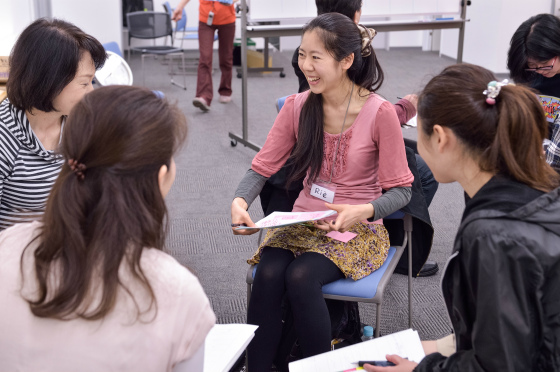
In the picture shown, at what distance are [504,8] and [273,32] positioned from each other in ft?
14.0

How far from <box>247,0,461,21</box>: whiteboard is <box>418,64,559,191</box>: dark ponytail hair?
3032 millimetres

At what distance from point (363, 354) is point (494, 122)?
579 mm

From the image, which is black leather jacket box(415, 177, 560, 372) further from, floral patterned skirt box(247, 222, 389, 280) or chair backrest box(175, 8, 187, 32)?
chair backrest box(175, 8, 187, 32)

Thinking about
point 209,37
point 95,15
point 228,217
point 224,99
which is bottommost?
point 228,217

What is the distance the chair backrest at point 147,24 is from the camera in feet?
23.1

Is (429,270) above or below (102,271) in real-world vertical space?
below

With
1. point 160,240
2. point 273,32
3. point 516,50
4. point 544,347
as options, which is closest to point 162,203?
point 160,240

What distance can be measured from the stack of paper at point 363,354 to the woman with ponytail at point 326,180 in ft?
1.34

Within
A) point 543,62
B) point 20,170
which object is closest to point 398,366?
point 20,170

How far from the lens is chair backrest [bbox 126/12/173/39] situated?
7.04m

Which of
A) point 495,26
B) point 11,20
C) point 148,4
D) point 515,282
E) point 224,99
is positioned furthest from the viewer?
point 148,4

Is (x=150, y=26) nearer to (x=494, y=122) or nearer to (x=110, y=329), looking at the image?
(x=494, y=122)

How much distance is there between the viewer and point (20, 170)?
1.81 meters

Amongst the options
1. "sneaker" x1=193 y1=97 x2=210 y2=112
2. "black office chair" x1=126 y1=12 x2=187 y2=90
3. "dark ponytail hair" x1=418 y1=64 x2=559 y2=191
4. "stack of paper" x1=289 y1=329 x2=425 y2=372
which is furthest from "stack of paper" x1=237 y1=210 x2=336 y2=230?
"black office chair" x1=126 y1=12 x2=187 y2=90
